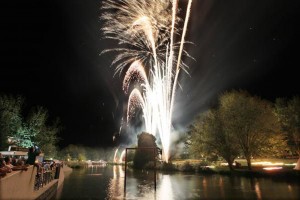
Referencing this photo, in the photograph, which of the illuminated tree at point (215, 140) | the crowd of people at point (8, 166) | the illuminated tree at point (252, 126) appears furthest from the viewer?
the illuminated tree at point (215, 140)

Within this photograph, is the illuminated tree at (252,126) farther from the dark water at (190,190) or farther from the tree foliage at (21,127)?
the tree foliage at (21,127)

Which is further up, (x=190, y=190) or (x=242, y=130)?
(x=242, y=130)

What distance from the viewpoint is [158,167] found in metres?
49.1

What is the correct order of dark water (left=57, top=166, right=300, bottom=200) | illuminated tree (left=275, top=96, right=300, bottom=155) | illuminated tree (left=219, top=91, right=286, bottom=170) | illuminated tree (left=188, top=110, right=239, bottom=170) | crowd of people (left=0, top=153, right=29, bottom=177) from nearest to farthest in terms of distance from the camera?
1. crowd of people (left=0, top=153, right=29, bottom=177)
2. dark water (left=57, top=166, right=300, bottom=200)
3. illuminated tree (left=219, top=91, right=286, bottom=170)
4. illuminated tree (left=188, top=110, right=239, bottom=170)
5. illuminated tree (left=275, top=96, right=300, bottom=155)

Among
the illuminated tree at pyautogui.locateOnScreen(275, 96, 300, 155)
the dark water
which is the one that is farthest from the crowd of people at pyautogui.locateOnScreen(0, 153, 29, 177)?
the illuminated tree at pyautogui.locateOnScreen(275, 96, 300, 155)

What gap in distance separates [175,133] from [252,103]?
148ft

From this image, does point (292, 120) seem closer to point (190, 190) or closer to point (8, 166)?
point (190, 190)

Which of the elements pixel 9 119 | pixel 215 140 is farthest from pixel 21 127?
pixel 215 140

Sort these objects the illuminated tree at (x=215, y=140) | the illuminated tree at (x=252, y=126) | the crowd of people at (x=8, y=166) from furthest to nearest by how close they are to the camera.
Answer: the illuminated tree at (x=215, y=140)
the illuminated tree at (x=252, y=126)
the crowd of people at (x=8, y=166)

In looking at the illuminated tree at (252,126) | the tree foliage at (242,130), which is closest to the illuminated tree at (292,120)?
the tree foliage at (242,130)

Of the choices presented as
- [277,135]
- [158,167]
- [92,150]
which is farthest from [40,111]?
[92,150]

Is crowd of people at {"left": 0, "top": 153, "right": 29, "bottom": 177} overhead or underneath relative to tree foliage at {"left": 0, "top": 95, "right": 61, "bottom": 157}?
underneath

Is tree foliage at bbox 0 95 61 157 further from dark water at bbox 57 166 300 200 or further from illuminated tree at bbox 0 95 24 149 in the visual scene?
dark water at bbox 57 166 300 200

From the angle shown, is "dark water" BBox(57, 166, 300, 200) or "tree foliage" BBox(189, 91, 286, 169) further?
"tree foliage" BBox(189, 91, 286, 169)
